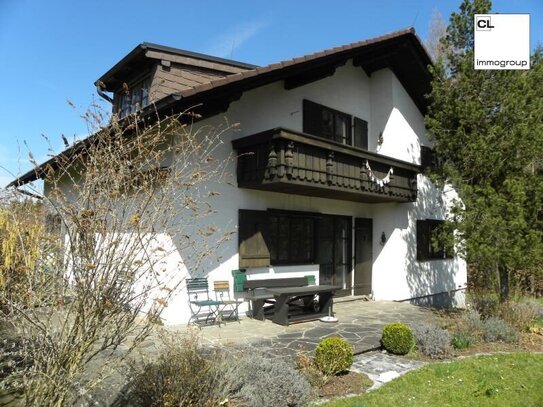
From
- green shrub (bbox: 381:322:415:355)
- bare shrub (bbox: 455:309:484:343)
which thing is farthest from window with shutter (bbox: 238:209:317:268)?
bare shrub (bbox: 455:309:484:343)

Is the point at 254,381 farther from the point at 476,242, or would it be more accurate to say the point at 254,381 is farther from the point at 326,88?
the point at 326,88

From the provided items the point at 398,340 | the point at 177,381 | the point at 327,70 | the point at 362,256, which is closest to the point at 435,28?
the point at 327,70

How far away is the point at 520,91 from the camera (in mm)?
8477

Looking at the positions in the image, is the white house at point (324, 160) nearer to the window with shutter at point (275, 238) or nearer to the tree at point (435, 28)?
the window with shutter at point (275, 238)

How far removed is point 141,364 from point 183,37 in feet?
28.4

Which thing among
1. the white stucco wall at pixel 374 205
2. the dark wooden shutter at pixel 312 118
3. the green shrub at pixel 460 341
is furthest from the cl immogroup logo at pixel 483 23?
the green shrub at pixel 460 341

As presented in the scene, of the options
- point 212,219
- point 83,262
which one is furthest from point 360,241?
point 83,262

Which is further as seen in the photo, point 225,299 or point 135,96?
point 135,96

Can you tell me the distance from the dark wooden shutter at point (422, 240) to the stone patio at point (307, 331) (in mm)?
2506

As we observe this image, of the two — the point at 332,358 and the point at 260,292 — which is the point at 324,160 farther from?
the point at 332,358

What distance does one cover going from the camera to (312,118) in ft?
32.8

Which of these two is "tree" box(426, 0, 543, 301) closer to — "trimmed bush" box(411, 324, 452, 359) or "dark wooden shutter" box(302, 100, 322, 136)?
"trimmed bush" box(411, 324, 452, 359)

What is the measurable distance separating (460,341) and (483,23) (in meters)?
6.79

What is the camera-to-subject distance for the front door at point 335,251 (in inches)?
412
